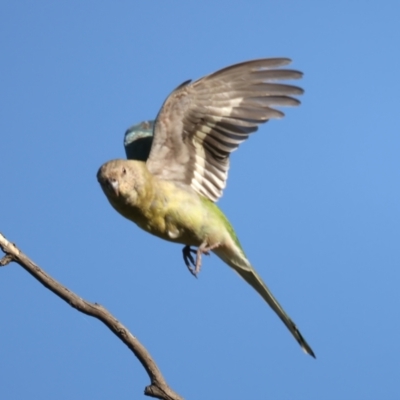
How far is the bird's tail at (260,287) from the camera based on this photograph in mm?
7008

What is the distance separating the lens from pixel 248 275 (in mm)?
7078

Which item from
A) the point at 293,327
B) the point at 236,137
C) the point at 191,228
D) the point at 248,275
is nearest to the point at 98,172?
the point at 191,228

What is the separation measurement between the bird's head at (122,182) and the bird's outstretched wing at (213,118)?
0.44 metres

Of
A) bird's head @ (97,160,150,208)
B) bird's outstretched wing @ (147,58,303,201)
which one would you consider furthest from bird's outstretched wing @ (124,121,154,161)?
bird's head @ (97,160,150,208)

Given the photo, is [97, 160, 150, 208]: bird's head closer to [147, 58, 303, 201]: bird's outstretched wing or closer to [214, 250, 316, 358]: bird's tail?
[147, 58, 303, 201]: bird's outstretched wing

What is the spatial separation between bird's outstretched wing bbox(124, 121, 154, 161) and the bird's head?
1.01m

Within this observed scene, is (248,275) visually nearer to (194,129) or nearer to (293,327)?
(293,327)

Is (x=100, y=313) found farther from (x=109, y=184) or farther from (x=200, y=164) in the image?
(x=200, y=164)

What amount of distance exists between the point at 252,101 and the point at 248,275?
1.63 m

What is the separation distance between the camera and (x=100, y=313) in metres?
5.04

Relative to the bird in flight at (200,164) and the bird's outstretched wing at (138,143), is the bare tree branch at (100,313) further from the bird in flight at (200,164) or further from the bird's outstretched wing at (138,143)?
the bird's outstretched wing at (138,143)

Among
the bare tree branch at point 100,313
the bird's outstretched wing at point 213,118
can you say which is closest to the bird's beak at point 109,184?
the bird's outstretched wing at point 213,118

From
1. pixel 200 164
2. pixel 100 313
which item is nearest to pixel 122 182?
pixel 200 164

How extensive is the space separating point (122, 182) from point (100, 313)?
143 centimetres
